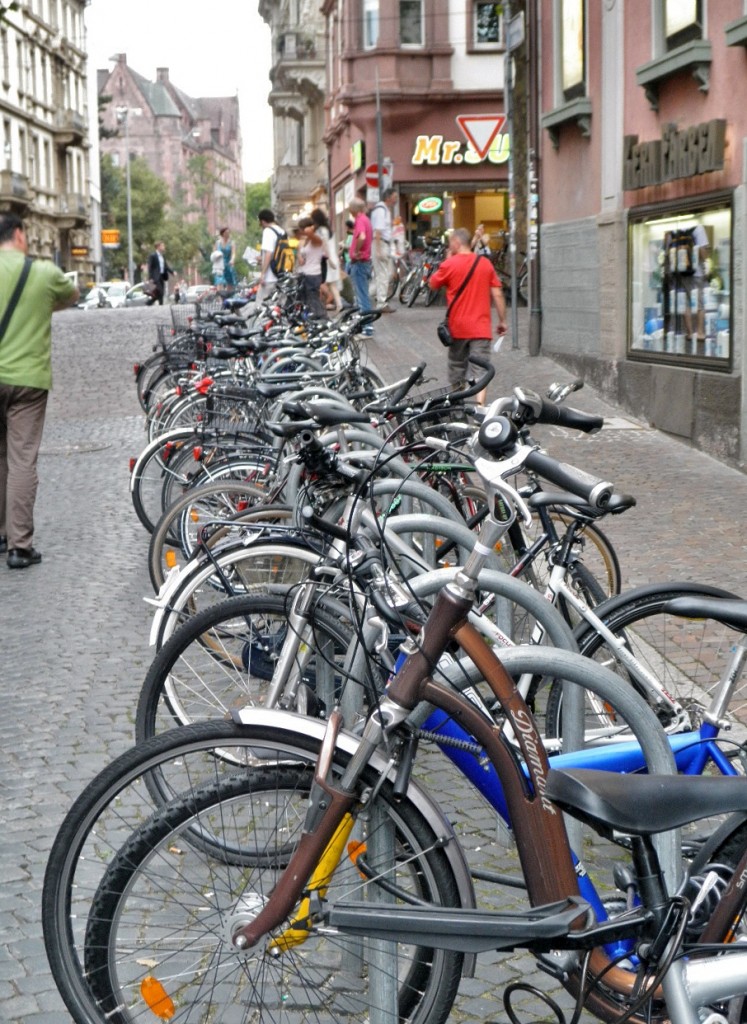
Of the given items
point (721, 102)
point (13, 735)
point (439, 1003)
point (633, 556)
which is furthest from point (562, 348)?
point (439, 1003)

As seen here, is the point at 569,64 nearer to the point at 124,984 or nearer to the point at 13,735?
the point at 13,735

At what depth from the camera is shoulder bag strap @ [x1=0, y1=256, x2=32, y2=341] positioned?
8.96 metres

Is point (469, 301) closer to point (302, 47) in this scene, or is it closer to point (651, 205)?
point (651, 205)

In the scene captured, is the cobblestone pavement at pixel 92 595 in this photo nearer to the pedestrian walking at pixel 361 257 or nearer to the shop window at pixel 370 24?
the pedestrian walking at pixel 361 257

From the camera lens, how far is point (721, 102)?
12016mm

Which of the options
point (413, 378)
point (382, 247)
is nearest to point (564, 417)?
point (413, 378)

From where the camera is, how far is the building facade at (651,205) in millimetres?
11844

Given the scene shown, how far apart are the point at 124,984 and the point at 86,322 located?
26244 mm

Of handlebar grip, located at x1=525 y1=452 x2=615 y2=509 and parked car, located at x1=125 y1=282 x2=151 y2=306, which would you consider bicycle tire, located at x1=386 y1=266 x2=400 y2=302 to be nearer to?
parked car, located at x1=125 y1=282 x2=151 y2=306

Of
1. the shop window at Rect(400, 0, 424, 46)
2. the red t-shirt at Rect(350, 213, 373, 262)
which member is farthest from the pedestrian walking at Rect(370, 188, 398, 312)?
the shop window at Rect(400, 0, 424, 46)

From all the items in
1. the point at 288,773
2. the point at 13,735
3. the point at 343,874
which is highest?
the point at 288,773

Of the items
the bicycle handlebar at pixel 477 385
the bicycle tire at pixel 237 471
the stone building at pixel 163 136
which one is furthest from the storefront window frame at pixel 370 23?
the stone building at pixel 163 136

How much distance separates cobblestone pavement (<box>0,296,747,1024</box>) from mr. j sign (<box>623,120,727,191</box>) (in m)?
2.21

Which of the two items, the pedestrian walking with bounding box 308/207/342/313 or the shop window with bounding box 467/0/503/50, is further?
the shop window with bounding box 467/0/503/50
